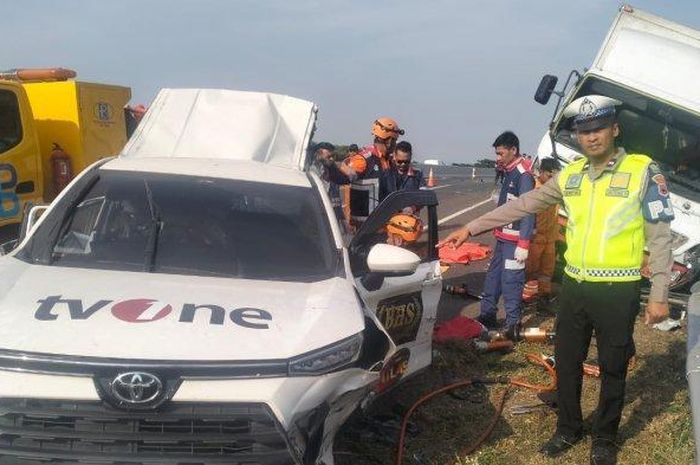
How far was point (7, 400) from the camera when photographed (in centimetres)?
270

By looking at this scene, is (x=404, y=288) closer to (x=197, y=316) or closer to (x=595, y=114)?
(x=595, y=114)

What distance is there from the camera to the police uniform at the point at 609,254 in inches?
162

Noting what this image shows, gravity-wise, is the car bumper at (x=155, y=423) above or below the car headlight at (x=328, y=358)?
below

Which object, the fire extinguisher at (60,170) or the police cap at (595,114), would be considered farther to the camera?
the fire extinguisher at (60,170)

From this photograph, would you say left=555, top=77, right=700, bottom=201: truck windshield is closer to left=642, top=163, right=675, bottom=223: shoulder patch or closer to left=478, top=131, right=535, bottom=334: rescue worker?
left=478, top=131, right=535, bottom=334: rescue worker

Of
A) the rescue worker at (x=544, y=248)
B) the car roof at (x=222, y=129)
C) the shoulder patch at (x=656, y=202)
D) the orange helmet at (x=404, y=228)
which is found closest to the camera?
the shoulder patch at (x=656, y=202)

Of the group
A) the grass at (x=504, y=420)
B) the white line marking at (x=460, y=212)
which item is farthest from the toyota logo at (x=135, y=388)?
the white line marking at (x=460, y=212)

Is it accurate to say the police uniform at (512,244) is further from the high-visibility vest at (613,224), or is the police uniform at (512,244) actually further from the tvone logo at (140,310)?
the tvone logo at (140,310)

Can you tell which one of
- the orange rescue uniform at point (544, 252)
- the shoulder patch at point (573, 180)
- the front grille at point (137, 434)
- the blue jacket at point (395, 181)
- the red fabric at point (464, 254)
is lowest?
the red fabric at point (464, 254)

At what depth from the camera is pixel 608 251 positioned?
4191 millimetres

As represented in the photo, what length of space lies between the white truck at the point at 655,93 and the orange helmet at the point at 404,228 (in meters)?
3.05

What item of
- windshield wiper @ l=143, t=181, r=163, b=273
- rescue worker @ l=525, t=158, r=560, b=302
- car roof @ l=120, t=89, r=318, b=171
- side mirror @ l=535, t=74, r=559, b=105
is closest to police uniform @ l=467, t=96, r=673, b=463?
car roof @ l=120, t=89, r=318, b=171

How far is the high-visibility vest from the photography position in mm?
4148

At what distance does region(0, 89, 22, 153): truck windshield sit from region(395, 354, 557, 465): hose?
5.18 m
